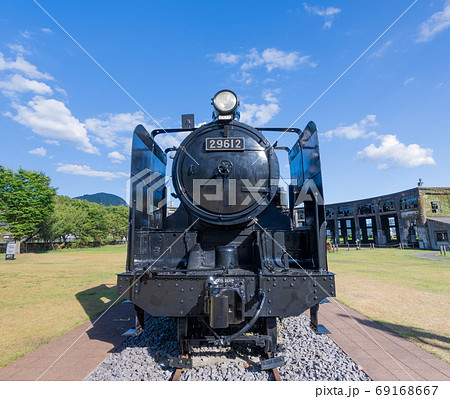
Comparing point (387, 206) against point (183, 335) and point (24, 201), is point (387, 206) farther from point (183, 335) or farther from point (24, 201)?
point (24, 201)

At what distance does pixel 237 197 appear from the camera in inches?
147

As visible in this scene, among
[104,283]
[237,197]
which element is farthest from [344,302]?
[104,283]

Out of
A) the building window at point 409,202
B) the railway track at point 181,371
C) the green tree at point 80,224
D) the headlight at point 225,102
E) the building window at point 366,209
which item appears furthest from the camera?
the building window at point 366,209

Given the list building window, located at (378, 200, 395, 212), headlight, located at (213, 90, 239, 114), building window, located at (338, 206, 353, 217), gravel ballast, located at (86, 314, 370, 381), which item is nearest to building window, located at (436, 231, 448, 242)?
building window, located at (378, 200, 395, 212)

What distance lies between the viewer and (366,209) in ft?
109

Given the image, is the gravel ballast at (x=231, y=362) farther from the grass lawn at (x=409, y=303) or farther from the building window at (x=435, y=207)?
the building window at (x=435, y=207)

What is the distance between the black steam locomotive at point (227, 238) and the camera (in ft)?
9.86

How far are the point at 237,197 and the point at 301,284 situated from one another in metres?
1.43

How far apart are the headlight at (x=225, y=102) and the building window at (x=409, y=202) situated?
30.0m

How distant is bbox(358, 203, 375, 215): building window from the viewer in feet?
106

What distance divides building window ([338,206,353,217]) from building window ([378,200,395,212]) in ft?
12.1

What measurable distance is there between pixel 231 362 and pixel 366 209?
34981 millimetres

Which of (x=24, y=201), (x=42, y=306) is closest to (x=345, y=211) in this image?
(x=42, y=306)

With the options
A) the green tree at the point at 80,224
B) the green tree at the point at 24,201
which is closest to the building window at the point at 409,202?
the green tree at the point at 24,201
